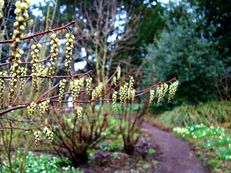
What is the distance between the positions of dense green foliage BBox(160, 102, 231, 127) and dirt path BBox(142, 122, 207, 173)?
124cm

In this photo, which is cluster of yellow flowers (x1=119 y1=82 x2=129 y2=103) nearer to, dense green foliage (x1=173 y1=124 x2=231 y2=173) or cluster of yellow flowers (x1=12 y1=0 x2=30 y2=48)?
cluster of yellow flowers (x1=12 y1=0 x2=30 y2=48)

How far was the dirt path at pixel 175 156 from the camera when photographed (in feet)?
23.9

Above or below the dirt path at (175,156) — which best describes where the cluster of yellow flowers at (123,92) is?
above

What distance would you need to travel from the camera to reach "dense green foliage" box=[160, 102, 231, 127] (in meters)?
11.0

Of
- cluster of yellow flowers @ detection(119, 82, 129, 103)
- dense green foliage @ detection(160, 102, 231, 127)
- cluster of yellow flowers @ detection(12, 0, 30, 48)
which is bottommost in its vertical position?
dense green foliage @ detection(160, 102, 231, 127)


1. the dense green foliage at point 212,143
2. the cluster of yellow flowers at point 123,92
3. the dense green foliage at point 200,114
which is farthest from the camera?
the dense green foliage at point 200,114

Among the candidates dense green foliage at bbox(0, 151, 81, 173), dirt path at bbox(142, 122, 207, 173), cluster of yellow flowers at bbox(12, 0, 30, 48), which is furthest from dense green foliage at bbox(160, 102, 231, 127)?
cluster of yellow flowers at bbox(12, 0, 30, 48)

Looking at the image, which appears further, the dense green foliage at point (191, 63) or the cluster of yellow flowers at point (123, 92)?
the dense green foliage at point (191, 63)

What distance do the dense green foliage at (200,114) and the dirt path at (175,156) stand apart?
124 cm

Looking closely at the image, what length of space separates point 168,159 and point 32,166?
3278 millimetres

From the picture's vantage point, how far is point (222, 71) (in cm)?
1229

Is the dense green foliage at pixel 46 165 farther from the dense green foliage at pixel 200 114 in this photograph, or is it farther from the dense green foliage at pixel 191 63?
the dense green foliage at pixel 191 63

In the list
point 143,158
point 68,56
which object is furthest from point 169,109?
point 68,56

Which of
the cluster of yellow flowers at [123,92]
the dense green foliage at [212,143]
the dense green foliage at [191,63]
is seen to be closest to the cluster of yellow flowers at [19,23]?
the cluster of yellow flowers at [123,92]
